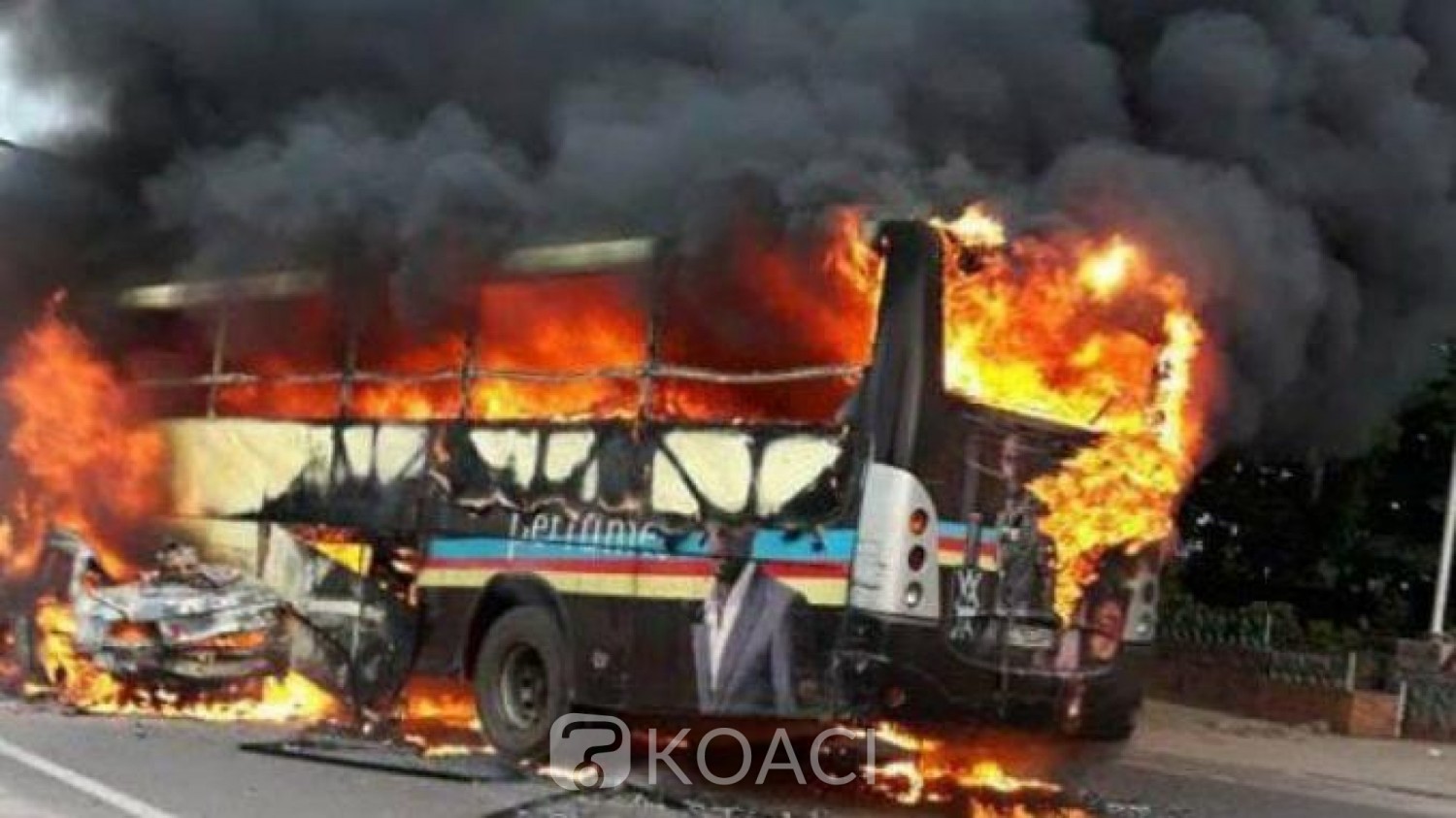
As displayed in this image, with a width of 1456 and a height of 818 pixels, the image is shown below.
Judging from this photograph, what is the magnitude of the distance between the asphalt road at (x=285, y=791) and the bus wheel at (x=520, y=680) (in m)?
0.26

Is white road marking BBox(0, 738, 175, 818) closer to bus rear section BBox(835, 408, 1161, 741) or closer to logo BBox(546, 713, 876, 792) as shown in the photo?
logo BBox(546, 713, 876, 792)

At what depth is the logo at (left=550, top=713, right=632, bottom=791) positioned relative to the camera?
873 cm

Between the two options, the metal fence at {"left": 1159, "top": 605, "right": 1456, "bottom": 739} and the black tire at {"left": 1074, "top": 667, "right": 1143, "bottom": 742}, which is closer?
the black tire at {"left": 1074, "top": 667, "right": 1143, "bottom": 742}

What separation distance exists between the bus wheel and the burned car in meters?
1.76

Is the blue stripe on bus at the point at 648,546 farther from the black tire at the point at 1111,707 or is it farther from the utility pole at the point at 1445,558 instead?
the utility pole at the point at 1445,558

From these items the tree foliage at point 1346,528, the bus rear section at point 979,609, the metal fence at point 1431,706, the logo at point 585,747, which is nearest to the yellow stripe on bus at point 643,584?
the bus rear section at point 979,609

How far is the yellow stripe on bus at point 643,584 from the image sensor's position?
7680mm

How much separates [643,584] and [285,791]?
1.90m

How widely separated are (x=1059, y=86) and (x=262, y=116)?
5.56 metres

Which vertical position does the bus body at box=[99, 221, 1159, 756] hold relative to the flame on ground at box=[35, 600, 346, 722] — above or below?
above

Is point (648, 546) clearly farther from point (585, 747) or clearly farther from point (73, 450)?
point (73, 450)

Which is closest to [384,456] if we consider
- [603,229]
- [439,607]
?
[439,607]

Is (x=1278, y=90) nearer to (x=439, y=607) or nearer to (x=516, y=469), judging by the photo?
(x=516, y=469)

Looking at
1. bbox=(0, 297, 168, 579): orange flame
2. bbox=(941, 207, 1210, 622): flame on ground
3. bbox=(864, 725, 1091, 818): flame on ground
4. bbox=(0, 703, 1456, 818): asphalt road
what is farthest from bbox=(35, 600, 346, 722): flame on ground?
bbox=(941, 207, 1210, 622): flame on ground
